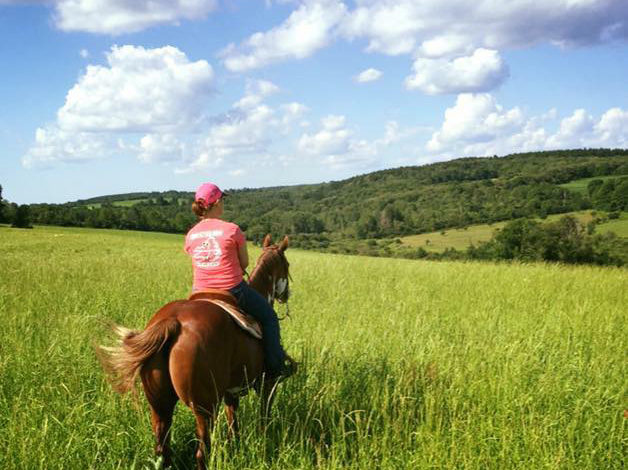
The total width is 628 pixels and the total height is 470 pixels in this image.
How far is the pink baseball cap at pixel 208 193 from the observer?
3721 mm

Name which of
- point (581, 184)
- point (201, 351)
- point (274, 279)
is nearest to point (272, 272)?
point (274, 279)

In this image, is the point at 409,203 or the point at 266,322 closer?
the point at 266,322

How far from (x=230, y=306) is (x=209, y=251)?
53 centimetres

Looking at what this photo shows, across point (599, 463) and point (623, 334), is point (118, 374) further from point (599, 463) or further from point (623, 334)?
point (623, 334)

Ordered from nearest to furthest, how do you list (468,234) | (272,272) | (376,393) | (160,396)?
(160,396) < (376,393) < (272,272) < (468,234)

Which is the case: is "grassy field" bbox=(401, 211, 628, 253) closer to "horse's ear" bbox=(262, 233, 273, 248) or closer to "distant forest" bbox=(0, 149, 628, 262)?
"distant forest" bbox=(0, 149, 628, 262)

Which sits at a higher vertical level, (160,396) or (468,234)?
(160,396)

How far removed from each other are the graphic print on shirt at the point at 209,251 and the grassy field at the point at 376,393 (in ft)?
4.34

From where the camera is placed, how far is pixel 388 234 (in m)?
106

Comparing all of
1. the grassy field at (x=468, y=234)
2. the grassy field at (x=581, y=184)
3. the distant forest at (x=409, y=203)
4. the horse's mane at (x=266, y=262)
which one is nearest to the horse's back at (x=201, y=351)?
the horse's mane at (x=266, y=262)

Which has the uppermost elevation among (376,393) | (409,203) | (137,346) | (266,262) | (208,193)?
(409,203)

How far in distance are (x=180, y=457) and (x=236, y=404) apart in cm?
61

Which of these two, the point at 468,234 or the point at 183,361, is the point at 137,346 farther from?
the point at 468,234

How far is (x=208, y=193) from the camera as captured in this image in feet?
12.3
